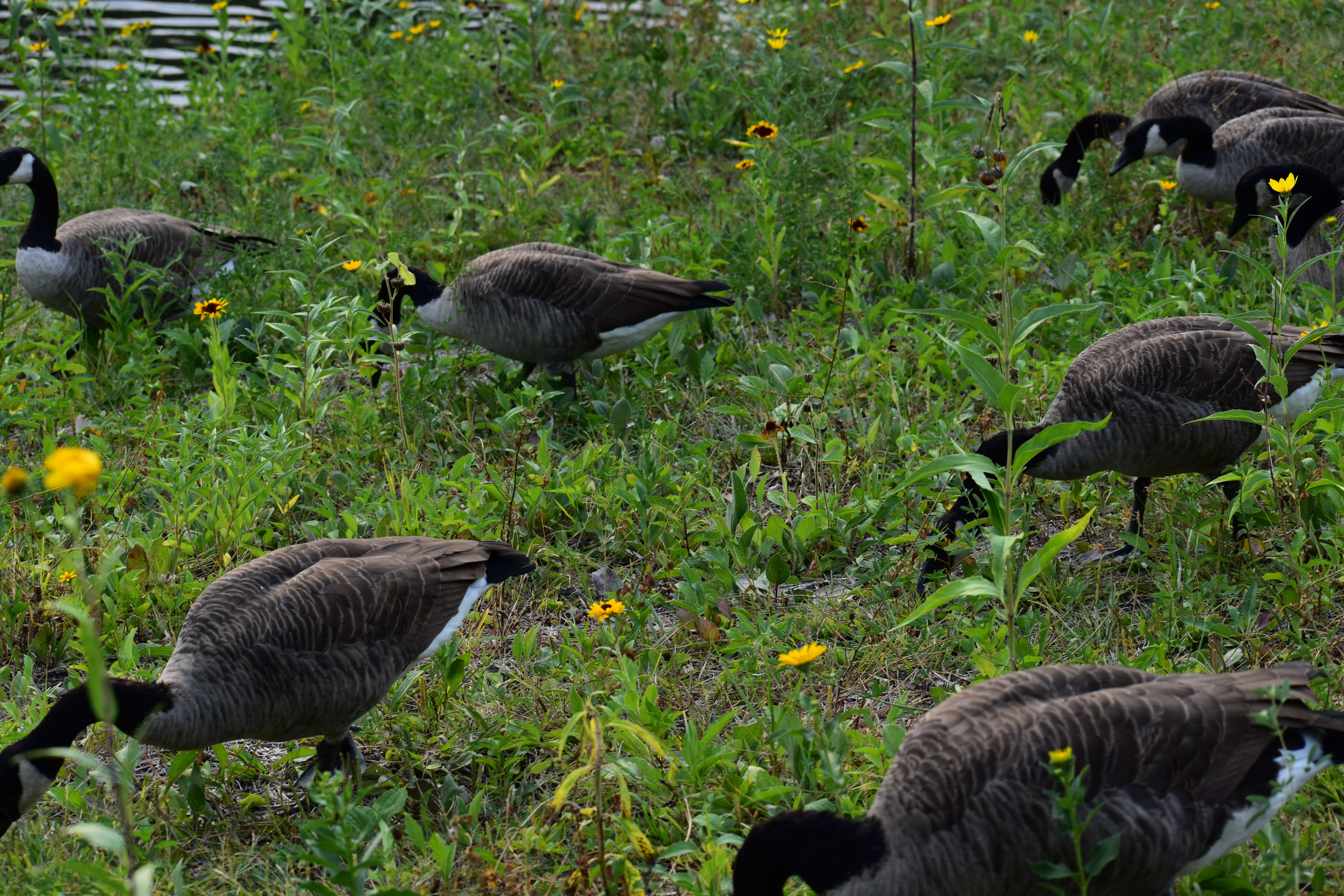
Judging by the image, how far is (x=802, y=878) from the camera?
9.82ft

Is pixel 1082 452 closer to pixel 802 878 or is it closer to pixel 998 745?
pixel 998 745

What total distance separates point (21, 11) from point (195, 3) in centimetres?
578

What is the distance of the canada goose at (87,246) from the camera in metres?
6.78

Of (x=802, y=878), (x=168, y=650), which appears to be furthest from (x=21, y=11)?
(x=802, y=878)

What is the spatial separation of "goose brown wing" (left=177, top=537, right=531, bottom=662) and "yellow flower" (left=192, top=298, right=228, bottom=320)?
248 centimetres

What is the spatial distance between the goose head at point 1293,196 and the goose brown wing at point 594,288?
9.72 feet

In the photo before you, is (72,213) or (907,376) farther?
(72,213)

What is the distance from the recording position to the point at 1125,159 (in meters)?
7.54

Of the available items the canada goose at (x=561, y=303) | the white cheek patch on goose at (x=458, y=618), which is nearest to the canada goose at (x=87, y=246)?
the canada goose at (x=561, y=303)

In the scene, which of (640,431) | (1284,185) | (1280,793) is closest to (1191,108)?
(1284,185)

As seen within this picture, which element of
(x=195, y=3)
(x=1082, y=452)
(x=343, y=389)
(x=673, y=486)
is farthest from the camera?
(x=195, y=3)

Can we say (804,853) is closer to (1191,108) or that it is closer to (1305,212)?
(1305,212)

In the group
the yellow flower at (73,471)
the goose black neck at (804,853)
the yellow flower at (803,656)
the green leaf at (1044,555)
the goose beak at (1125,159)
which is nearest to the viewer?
the yellow flower at (73,471)

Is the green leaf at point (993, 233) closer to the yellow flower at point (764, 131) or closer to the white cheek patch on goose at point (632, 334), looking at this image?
the white cheek patch on goose at point (632, 334)
